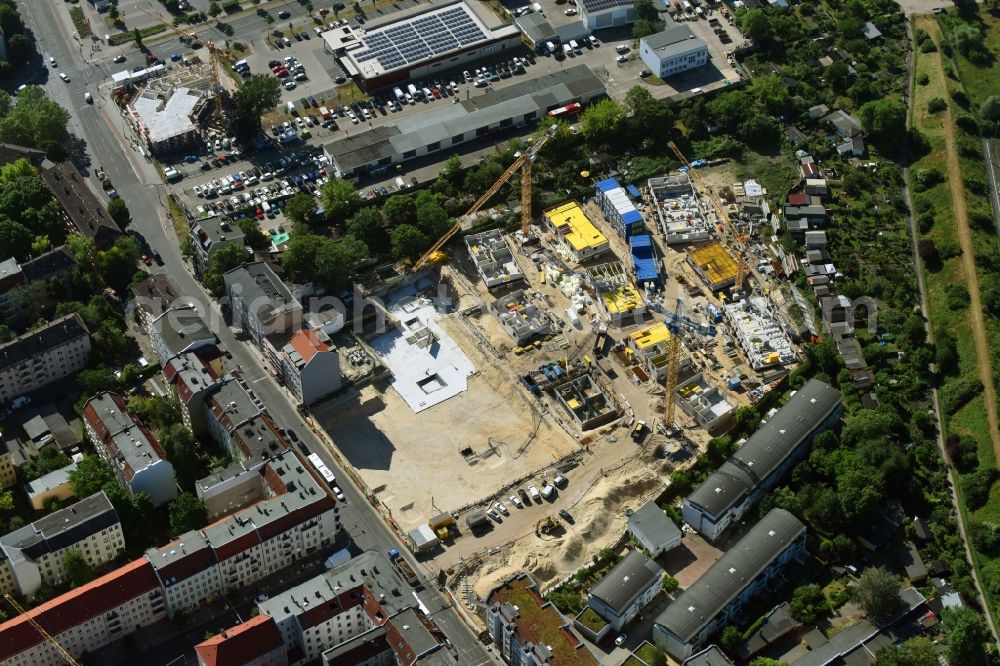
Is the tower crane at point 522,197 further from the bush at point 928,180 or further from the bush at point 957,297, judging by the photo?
the bush at point 957,297

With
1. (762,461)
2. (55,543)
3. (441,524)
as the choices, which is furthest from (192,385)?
(762,461)

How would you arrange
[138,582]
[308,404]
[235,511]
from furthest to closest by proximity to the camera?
[308,404] → [235,511] → [138,582]

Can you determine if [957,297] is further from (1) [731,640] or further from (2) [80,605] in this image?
(2) [80,605]

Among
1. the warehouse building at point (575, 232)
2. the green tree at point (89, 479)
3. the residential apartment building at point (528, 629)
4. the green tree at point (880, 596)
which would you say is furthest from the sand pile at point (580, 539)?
the green tree at point (89, 479)

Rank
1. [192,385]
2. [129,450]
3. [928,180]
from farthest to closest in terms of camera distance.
→ [928,180], [192,385], [129,450]

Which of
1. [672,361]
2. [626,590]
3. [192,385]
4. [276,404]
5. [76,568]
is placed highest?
[192,385]

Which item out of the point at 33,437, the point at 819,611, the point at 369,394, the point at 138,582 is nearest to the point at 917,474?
the point at 819,611

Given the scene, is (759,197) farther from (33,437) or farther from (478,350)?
(33,437)

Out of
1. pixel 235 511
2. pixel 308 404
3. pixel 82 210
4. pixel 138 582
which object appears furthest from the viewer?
pixel 82 210
